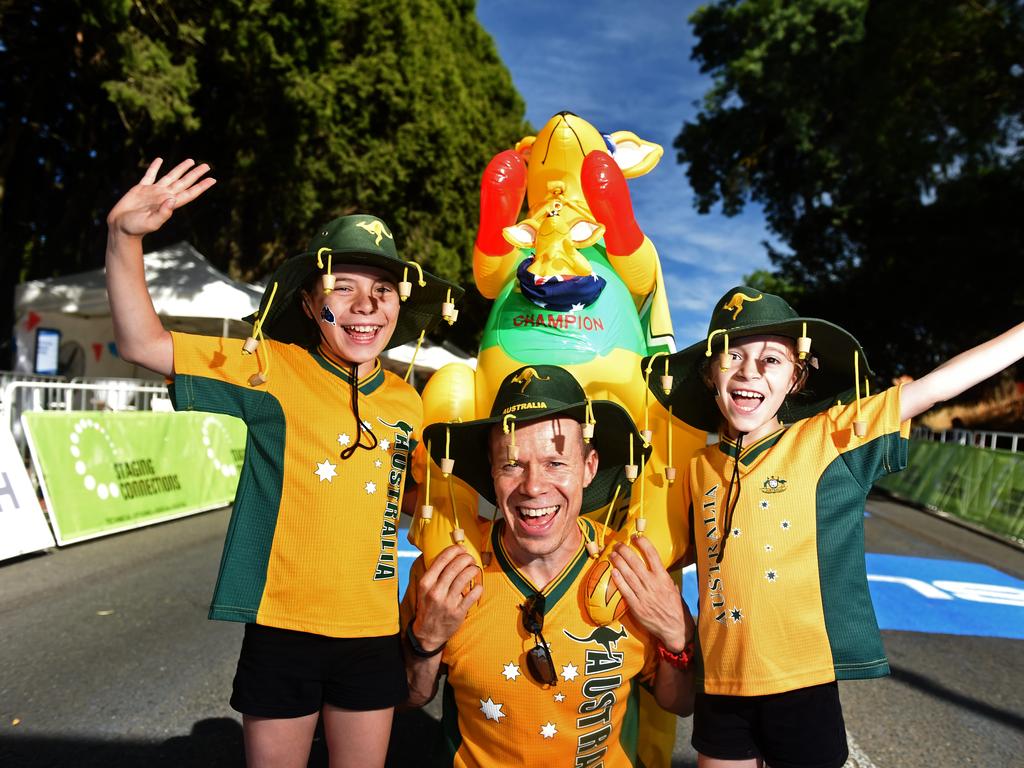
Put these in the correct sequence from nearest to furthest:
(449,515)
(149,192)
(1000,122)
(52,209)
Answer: (149,192)
(449,515)
(1000,122)
(52,209)

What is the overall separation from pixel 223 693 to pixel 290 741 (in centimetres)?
196

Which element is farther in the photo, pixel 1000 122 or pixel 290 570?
pixel 1000 122

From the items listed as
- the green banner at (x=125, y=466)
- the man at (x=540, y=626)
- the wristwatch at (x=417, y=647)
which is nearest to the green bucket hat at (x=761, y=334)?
the man at (x=540, y=626)

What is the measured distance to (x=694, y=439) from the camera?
7.74 feet

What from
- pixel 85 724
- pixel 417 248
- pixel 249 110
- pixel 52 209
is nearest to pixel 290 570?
pixel 85 724

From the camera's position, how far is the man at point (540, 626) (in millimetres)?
1828

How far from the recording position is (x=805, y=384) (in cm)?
223

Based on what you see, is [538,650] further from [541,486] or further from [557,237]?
[557,237]

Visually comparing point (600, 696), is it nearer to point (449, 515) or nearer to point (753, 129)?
point (449, 515)

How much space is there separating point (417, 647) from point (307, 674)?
0.94 feet

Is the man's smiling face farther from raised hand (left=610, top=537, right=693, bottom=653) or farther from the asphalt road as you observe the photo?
the asphalt road

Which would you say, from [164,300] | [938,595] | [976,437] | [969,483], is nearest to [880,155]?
[976,437]

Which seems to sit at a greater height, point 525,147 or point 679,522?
point 525,147

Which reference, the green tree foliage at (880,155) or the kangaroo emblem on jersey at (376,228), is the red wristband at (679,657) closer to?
the kangaroo emblem on jersey at (376,228)
